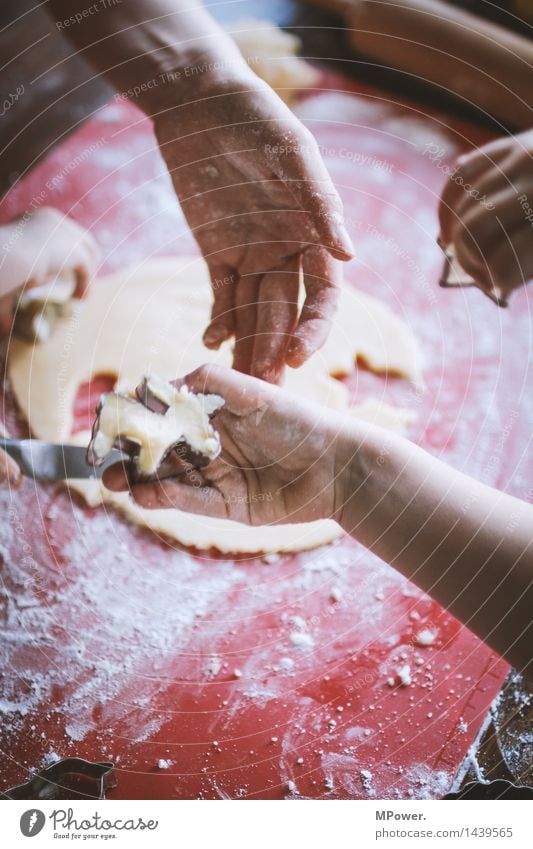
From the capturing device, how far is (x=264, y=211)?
1.74 ft

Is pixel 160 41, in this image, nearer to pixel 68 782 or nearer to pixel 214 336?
pixel 214 336

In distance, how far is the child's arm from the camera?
503 millimetres

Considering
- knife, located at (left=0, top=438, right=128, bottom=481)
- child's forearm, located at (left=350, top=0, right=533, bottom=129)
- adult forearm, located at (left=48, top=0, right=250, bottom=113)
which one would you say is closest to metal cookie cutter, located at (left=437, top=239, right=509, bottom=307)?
child's forearm, located at (left=350, top=0, right=533, bottom=129)

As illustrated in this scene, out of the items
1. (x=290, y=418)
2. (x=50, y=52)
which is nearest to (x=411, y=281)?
(x=290, y=418)

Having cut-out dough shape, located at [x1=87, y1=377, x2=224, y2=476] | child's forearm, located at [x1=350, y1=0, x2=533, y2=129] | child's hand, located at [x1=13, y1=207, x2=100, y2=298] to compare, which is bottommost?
cut-out dough shape, located at [x1=87, y1=377, x2=224, y2=476]

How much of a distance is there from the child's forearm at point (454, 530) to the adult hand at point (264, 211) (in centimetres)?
10

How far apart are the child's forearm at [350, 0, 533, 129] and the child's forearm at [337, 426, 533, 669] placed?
303mm

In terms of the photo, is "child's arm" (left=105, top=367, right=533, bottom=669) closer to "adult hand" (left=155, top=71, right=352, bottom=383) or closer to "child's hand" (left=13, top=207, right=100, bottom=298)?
"adult hand" (left=155, top=71, right=352, bottom=383)

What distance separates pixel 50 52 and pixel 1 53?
0.13 feet

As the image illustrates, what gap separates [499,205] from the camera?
1.76 ft
